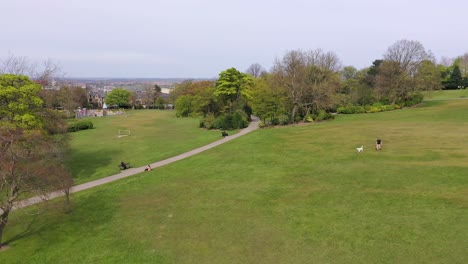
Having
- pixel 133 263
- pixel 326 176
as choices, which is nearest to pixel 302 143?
pixel 326 176

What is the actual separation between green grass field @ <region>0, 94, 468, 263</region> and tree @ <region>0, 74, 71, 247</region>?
2580mm

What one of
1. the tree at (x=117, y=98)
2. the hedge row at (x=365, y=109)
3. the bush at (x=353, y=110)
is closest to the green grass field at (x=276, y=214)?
the hedge row at (x=365, y=109)

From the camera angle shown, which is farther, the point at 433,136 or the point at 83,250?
the point at 433,136

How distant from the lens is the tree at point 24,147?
16531mm

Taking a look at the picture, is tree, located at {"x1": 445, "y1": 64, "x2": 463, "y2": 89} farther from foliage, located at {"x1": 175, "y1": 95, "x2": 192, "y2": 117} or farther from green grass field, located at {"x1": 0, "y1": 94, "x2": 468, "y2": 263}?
green grass field, located at {"x1": 0, "y1": 94, "x2": 468, "y2": 263}

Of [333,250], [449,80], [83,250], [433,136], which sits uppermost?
[449,80]

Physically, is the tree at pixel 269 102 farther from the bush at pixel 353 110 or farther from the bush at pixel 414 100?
the bush at pixel 414 100

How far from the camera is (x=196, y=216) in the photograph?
1875 centimetres

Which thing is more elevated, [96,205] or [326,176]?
[326,176]

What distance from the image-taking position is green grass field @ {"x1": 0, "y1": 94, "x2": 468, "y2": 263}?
14.4 metres

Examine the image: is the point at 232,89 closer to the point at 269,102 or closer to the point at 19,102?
the point at 269,102

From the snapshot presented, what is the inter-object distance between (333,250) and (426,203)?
277 inches

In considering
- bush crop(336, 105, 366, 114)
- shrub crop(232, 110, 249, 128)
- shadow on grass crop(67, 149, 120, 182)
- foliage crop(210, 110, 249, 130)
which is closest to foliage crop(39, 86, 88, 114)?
shadow on grass crop(67, 149, 120, 182)

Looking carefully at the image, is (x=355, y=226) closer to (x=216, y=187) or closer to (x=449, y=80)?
(x=216, y=187)
